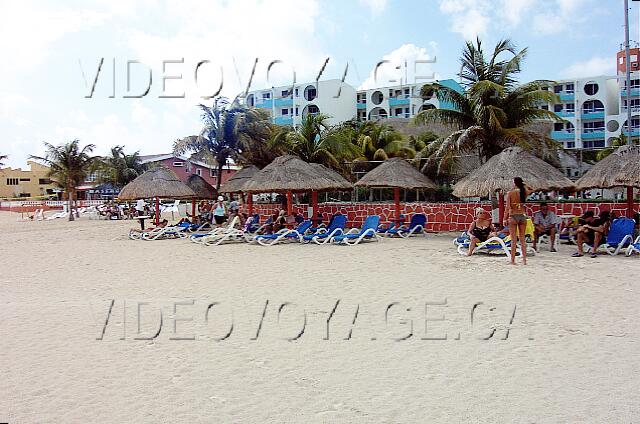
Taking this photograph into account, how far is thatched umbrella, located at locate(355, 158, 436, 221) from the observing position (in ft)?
53.3

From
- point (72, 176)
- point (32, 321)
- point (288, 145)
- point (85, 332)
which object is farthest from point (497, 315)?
point (72, 176)

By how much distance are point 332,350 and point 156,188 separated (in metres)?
14.9

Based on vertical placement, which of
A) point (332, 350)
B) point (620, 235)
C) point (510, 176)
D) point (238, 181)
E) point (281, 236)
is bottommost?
point (332, 350)

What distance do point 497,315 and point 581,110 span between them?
48425mm

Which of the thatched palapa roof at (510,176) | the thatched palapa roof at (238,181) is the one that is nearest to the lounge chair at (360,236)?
the thatched palapa roof at (510,176)

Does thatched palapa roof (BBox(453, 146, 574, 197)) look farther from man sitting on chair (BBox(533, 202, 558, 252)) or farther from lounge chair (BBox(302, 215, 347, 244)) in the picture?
lounge chair (BBox(302, 215, 347, 244))

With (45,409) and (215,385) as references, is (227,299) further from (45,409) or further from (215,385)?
(45,409)

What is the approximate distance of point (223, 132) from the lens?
893 inches

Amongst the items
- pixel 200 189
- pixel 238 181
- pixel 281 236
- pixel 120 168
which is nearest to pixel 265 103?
pixel 120 168

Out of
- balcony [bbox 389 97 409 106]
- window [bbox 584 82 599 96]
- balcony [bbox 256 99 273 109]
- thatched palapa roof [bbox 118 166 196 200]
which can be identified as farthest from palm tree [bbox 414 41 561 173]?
balcony [bbox 256 99 273 109]

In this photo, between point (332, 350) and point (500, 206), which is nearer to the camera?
point (332, 350)

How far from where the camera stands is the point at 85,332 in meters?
5.68

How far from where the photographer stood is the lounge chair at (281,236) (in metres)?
14.5

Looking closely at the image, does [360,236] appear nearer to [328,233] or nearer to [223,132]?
[328,233]
